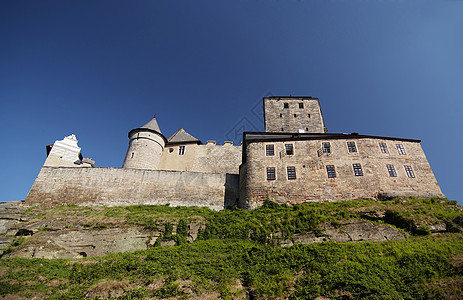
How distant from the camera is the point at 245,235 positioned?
669 inches

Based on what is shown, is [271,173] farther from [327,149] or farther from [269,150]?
[327,149]

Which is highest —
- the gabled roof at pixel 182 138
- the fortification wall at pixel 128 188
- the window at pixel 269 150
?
the gabled roof at pixel 182 138

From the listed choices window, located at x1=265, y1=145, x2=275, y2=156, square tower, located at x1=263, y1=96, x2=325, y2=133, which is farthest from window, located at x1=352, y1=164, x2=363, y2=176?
square tower, located at x1=263, y1=96, x2=325, y2=133

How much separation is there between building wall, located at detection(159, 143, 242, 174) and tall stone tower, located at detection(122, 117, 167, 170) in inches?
66.5

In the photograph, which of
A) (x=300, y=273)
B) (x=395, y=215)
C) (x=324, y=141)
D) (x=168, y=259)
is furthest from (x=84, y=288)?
(x=324, y=141)

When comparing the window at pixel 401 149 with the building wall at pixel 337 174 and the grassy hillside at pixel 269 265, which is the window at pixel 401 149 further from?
the grassy hillside at pixel 269 265

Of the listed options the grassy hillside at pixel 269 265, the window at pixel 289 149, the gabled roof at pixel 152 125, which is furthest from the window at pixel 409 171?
the gabled roof at pixel 152 125

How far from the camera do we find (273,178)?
2309 cm

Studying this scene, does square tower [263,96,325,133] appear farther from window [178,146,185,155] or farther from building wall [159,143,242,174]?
window [178,146,185,155]

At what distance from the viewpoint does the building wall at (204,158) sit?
35.3 metres

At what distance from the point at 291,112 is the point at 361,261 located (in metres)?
27.4

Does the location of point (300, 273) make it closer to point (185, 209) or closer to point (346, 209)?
point (346, 209)

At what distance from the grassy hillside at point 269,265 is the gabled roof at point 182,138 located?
65.1 ft

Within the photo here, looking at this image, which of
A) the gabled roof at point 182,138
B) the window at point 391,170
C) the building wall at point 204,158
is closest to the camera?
the window at point 391,170
